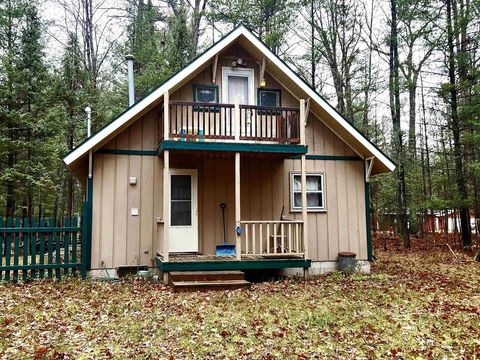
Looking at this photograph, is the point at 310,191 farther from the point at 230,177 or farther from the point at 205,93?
the point at 205,93

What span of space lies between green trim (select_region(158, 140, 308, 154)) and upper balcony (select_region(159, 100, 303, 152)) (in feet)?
0.42

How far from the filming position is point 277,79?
458 inches

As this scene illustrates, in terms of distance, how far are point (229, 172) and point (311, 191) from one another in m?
2.40

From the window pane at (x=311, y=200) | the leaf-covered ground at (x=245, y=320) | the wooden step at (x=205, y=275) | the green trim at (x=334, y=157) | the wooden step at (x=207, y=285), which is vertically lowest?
the leaf-covered ground at (x=245, y=320)

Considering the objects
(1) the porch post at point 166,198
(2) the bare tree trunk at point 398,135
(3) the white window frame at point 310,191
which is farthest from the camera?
(2) the bare tree trunk at point 398,135

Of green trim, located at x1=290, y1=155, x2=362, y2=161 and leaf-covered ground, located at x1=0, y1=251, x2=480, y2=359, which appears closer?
leaf-covered ground, located at x1=0, y1=251, x2=480, y2=359

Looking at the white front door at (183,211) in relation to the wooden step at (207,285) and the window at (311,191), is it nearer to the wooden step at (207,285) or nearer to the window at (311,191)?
the wooden step at (207,285)

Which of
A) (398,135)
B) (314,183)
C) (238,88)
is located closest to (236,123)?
(238,88)

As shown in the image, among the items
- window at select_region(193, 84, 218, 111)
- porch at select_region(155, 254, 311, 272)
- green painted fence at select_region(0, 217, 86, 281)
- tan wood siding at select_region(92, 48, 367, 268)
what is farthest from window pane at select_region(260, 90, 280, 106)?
green painted fence at select_region(0, 217, 86, 281)

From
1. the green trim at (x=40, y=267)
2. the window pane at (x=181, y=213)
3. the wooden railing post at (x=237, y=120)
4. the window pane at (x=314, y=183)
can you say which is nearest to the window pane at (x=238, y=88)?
the wooden railing post at (x=237, y=120)

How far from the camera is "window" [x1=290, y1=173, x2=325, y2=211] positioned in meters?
11.3

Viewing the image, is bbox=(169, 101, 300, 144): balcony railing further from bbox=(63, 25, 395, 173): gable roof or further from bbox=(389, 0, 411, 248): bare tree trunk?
bbox=(389, 0, 411, 248): bare tree trunk

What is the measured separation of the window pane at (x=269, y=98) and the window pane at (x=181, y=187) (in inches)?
122

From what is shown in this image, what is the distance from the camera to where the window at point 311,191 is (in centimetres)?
1128
